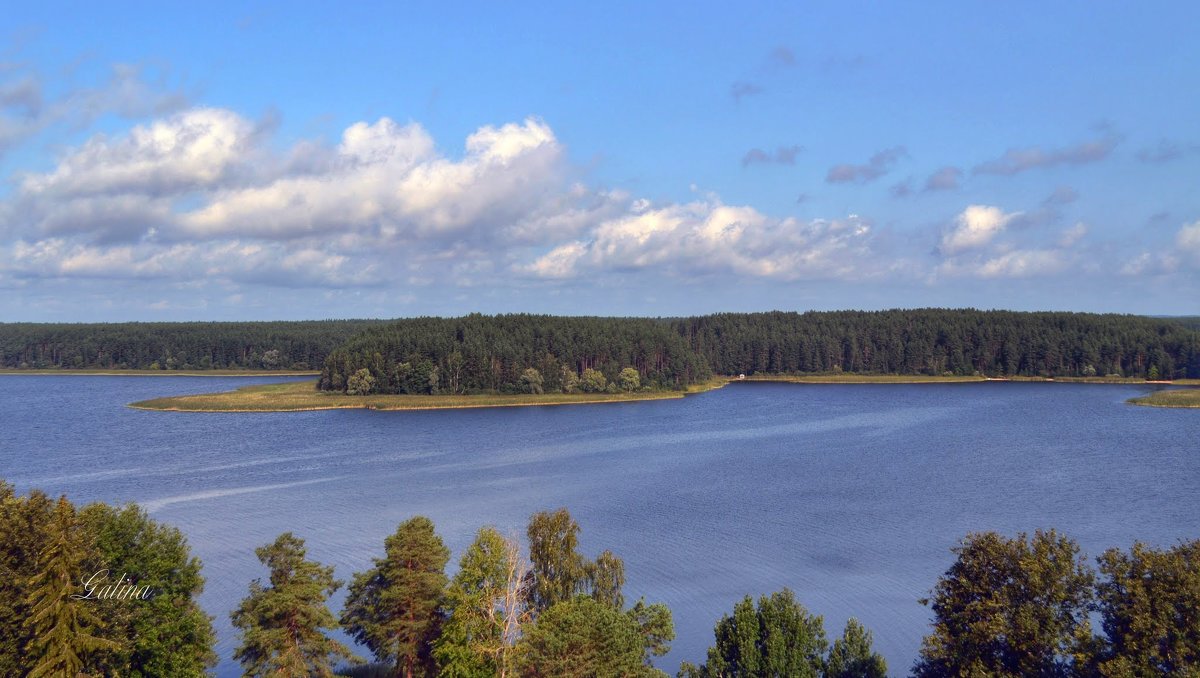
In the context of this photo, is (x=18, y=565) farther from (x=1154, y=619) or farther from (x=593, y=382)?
(x=593, y=382)

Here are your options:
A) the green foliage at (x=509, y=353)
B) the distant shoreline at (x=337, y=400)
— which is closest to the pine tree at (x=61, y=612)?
the distant shoreline at (x=337, y=400)

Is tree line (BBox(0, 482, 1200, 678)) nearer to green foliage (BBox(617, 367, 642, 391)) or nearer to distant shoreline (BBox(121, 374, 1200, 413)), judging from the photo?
distant shoreline (BBox(121, 374, 1200, 413))

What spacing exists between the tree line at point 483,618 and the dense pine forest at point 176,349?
151 meters

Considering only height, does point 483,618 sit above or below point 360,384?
below

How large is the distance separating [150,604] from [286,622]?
10.7 ft

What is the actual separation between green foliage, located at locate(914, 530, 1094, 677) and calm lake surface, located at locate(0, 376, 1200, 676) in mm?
6965

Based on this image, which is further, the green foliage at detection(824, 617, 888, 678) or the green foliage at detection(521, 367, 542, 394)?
the green foliage at detection(521, 367, 542, 394)

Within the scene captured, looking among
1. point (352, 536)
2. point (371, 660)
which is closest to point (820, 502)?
point (352, 536)

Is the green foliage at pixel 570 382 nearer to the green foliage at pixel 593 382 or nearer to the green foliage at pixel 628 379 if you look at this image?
the green foliage at pixel 593 382

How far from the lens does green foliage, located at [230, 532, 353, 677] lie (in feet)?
73.7

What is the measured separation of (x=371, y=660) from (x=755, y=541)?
61.3 ft

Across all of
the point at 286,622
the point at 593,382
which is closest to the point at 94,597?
the point at 286,622

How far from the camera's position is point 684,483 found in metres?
56.1

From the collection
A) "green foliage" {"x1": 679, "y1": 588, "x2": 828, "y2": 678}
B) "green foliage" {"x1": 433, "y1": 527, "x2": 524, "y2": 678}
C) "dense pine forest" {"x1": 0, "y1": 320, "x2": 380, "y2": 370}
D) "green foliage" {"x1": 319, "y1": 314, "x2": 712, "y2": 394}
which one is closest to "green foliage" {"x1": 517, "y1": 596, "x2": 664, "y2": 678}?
"green foliage" {"x1": 433, "y1": 527, "x2": 524, "y2": 678}
